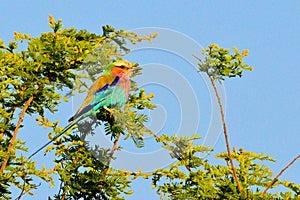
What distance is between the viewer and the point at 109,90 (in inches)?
301

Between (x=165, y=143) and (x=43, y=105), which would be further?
(x=43, y=105)

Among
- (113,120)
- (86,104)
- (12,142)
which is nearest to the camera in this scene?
(12,142)

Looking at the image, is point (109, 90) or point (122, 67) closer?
point (122, 67)

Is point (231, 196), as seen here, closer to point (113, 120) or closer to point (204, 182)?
point (204, 182)

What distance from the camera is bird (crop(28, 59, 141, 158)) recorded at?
7.17 metres

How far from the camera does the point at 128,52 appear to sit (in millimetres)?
7352

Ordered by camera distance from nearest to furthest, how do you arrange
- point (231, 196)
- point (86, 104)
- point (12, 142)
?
point (231, 196) → point (12, 142) → point (86, 104)

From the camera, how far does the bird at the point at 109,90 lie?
23.5 ft

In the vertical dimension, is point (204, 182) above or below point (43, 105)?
below

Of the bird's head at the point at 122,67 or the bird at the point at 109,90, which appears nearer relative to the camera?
the bird at the point at 109,90

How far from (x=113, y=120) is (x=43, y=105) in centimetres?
80

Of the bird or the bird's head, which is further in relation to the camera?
the bird's head

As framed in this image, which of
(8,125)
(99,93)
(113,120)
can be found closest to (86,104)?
(99,93)

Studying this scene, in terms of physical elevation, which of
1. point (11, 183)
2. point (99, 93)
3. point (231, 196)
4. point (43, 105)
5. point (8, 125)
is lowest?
point (231, 196)
